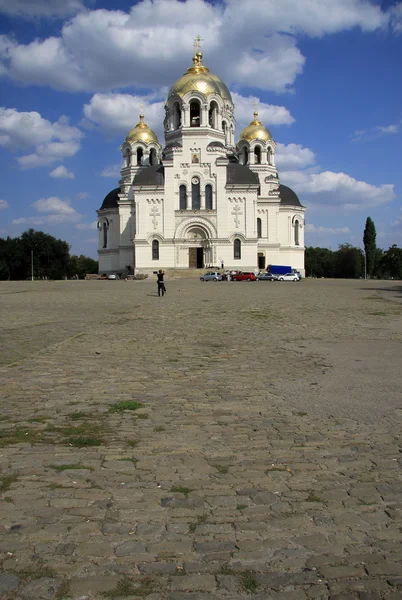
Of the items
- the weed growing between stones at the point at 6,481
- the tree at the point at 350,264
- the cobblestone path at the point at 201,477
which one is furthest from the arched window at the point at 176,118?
the weed growing between stones at the point at 6,481

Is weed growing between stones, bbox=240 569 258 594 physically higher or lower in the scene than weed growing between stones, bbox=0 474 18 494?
lower

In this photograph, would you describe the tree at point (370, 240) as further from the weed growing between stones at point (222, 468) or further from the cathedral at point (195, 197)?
the weed growing between stones at point (222, 468)

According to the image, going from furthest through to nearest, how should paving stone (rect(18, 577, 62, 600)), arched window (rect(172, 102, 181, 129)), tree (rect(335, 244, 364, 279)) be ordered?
tree (rect(335, 244, 364, 279))
arched window (rect(172, 102, 181, 129))
paving stone (rect(18, 577, 62, 600))

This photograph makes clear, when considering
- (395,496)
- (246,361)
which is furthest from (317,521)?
(246,361)

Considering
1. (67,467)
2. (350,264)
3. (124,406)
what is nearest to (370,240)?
(350,264)

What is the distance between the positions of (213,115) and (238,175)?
7.48m

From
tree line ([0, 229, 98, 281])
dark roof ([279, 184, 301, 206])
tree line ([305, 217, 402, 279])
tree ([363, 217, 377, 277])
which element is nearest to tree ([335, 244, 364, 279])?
tree line ([305, 217, 402, 279])

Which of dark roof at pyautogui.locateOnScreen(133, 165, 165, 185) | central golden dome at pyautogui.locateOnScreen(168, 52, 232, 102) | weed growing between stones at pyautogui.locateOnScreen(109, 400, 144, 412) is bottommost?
weed growing between stones at pyautogui.locateOnScreen(109, 400, 144, 412)

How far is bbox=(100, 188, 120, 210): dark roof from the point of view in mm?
73375

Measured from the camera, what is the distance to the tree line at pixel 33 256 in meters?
86.2

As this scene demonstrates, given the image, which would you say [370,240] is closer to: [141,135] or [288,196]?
[288,196]

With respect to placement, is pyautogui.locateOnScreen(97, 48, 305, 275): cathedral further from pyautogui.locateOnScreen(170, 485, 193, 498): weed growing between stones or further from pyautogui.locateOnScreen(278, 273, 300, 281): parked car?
pyautogui.locateOnScreen(170, 485, 193, 498): weed growing between stones

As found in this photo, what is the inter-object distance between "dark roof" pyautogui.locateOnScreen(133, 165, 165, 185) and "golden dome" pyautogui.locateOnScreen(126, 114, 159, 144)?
852 cm

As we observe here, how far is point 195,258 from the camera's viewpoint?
62.8 m
